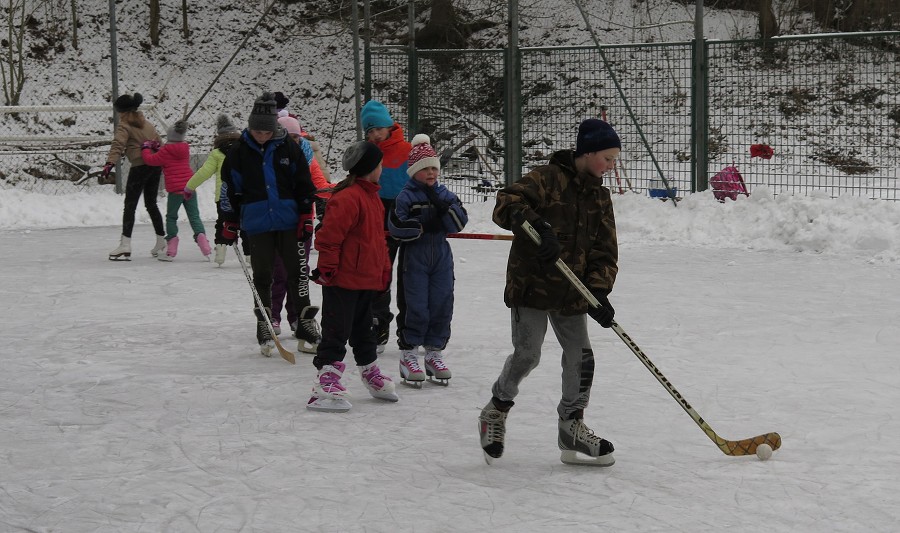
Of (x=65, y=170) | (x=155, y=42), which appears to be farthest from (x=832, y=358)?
(x=155, y=42)

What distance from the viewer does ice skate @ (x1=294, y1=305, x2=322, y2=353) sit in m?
6.32

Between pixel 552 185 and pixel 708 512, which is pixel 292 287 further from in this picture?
pixel 708 512

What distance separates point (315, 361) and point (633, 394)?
1485mm

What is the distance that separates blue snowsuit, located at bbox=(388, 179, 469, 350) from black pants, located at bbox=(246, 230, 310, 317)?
2.71 ft

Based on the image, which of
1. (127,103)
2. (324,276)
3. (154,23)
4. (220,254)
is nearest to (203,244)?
(220,254)

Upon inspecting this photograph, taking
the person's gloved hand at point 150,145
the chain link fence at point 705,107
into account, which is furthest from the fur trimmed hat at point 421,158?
the chain link fence at point 705,107

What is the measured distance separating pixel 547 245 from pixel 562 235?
0.26 m

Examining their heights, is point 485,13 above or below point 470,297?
above

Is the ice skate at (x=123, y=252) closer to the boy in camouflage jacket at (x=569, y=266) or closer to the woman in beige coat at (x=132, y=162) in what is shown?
the woman in beige coat at (x=132, y=162)

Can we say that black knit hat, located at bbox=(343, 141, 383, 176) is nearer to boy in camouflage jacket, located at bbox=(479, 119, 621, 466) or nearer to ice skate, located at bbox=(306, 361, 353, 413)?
ice skate, located at bbox=(306, 361, 353, 413)

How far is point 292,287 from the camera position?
251 inches

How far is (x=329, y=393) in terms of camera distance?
5148mm

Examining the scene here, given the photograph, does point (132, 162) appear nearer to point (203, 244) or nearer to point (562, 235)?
point (203, 244)

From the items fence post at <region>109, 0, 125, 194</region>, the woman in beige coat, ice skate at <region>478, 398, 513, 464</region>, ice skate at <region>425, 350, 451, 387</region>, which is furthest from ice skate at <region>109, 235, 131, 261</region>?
ice skate at <region>478, 398, 513, 464</region>
